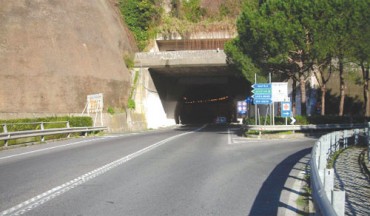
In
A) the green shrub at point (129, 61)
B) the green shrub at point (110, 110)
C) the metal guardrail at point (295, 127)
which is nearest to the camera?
the metal guardrail at point (295, 127)

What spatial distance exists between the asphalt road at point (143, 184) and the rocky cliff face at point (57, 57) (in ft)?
58.9

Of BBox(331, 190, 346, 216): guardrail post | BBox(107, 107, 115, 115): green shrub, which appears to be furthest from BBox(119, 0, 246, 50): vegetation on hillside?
BBox(331, 190, 346, 216): guardrail post

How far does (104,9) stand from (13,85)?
1747cm

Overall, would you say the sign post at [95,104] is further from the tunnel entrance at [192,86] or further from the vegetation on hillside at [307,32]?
the tunnel entrance at [192,86]

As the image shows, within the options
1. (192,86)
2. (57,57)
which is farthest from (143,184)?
(192,86)

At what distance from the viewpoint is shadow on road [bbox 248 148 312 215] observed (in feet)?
23.3

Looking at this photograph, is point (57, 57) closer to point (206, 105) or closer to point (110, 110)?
point (110, 110)

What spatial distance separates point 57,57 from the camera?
34.8m

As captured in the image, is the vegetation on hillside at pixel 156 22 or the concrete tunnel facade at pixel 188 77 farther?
the vegetation on hillside at pixel 156 22

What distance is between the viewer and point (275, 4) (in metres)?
31.0

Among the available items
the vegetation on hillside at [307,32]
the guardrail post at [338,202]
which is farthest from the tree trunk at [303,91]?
the guardrail post at [338,202]

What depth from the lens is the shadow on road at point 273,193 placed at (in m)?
7.10

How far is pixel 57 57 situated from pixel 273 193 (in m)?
29.5

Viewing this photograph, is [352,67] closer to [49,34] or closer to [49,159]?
[49,34]
